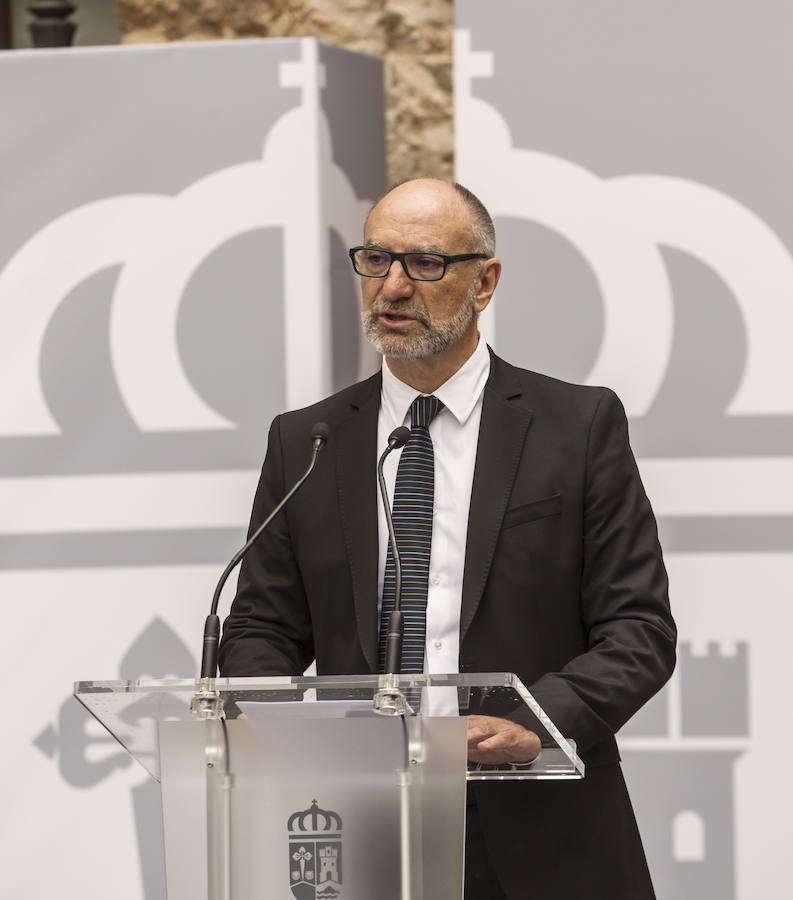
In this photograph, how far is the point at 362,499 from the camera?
86.5 inches

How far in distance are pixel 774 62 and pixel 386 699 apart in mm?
2015

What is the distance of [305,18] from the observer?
12.2ft

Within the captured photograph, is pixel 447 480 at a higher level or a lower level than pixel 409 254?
lower

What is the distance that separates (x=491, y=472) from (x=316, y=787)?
757 mm

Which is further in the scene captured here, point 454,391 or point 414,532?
point 454,391

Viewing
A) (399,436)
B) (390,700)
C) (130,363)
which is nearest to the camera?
(390,700)

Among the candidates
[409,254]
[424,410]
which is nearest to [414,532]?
[424,410]

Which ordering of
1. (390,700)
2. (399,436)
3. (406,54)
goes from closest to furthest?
1. (390,700)
2. (399,436)
3. (406,54)

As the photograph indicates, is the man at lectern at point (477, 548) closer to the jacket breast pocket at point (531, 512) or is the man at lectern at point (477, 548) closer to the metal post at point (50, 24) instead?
the jacket breast pocket at point (531, 512)

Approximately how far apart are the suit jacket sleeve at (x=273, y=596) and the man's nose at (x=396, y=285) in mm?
349

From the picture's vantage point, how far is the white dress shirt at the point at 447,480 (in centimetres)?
209

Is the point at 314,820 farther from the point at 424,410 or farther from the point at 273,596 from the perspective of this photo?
the point at 424,410

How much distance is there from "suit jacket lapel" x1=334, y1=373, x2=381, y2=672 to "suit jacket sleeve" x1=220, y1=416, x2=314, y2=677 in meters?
0.11

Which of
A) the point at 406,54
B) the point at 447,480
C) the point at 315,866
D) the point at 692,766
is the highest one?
the point at 406,54
